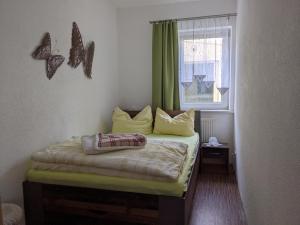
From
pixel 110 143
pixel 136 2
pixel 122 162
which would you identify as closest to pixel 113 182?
pixel 122 162

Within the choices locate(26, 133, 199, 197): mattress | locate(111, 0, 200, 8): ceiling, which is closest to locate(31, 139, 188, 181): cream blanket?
locate(26, 133, 199, 197): mattress

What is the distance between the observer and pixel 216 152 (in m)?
3.37

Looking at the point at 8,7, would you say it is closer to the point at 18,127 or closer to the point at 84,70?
the point at 18,127

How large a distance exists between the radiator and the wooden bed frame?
182 cm

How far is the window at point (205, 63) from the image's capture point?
3490mm

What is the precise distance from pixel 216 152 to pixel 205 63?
1314 mm

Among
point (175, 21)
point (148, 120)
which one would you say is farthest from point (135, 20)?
point (148, 120)

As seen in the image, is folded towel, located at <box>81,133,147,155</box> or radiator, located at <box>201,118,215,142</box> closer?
→ folded towel, located at <box>81,133,147,155</box>

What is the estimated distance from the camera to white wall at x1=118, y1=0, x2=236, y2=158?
356cm

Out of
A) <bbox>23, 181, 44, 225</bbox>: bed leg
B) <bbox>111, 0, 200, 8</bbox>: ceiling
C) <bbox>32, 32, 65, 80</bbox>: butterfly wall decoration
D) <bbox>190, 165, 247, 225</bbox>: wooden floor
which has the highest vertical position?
<bbox>111, 0, 200, 8</bbox>: ceiling

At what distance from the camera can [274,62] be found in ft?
3.80

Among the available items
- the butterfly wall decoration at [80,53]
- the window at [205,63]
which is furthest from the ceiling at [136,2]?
the butterfly wall decoration at [80,53]

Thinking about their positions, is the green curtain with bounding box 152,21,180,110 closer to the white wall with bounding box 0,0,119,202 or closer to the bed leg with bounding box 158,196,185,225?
the white wall with bounding box 0,0,119,202

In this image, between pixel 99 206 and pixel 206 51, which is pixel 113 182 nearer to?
pixel 99 206
